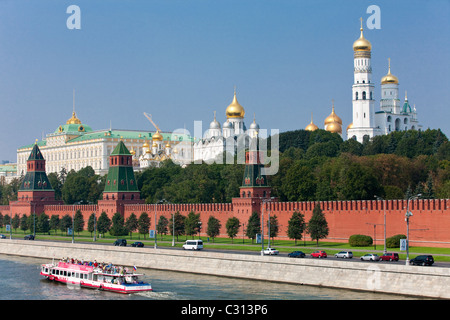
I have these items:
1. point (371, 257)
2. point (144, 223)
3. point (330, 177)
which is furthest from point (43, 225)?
point (371, 257)

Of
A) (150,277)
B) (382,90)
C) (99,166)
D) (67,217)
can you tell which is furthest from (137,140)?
(150,277)

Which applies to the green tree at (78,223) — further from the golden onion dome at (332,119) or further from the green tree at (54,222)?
the golden onion dome at (332,119)

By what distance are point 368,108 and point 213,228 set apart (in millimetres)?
71476

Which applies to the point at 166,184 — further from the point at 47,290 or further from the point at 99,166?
the point at 99,166

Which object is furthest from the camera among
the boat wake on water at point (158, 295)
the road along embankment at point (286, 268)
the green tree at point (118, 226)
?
the green tree at point (118, 226)

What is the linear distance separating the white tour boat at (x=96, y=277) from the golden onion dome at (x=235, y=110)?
324ft

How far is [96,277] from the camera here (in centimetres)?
4988

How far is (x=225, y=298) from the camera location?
42.4m

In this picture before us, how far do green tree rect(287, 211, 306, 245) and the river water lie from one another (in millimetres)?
13991

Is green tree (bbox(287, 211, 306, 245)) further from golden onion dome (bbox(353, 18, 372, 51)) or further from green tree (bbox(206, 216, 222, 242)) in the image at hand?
golden onion dome (bbox(353, 18, 372, 51))

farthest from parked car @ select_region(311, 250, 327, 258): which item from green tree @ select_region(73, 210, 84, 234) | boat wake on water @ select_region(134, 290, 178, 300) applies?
green tree @ select_region(73, 210, 84, 234)

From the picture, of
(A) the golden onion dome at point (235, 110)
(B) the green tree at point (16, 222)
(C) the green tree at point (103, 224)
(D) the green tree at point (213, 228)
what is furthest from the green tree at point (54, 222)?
(A) the golden onion dome at point (235, 110)

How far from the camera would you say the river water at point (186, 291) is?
42.6 meters

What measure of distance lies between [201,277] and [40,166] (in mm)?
56144
